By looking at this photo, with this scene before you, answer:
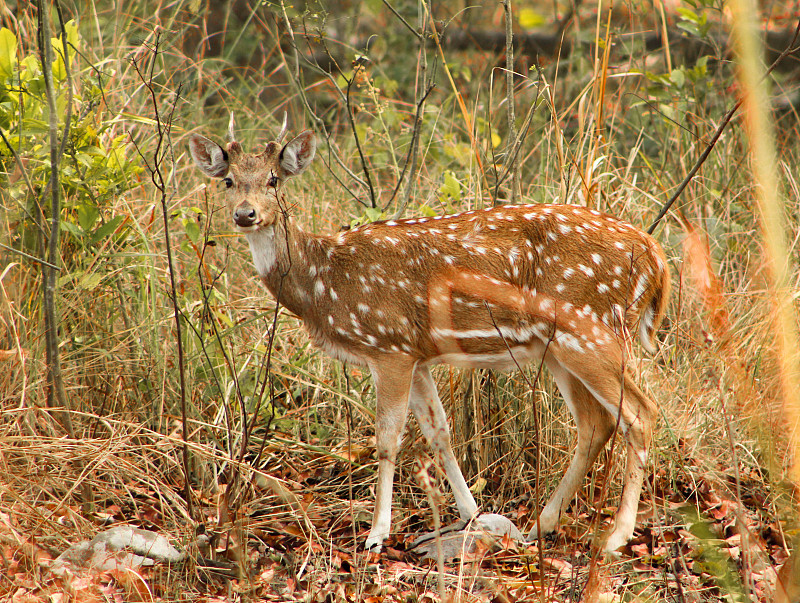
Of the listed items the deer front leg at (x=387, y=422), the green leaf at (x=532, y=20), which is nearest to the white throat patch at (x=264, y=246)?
the deer front leg at (x=387, y=422)

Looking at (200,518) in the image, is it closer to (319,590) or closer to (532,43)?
(319,590)

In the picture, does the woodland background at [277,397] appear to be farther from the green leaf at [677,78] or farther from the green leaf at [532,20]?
the green leaf at [532,20]

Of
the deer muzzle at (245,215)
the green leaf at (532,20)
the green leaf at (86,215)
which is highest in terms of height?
the green leaf at (532,20)

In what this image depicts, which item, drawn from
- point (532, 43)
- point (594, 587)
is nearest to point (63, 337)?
point (594, 587)

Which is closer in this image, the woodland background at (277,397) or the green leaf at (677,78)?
the woodland background at (277,397)

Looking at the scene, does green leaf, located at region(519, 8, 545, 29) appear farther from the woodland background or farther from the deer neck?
the deer neck

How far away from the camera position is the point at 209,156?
185 inches

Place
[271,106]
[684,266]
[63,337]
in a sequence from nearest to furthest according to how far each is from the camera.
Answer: [63,337]
[684,266]
[271,106]

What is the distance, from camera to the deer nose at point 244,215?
169 inches

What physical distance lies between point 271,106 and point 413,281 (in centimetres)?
558

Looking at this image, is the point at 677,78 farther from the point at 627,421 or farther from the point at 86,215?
the point at 86,215

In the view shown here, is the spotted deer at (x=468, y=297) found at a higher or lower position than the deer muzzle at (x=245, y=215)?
lower

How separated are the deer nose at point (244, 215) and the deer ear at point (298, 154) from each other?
0.47 m

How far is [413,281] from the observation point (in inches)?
179
